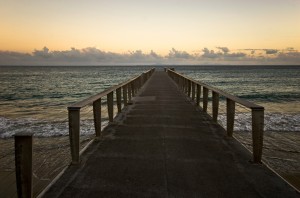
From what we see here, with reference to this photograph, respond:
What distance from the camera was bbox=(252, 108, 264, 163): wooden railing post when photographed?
16.4 ft

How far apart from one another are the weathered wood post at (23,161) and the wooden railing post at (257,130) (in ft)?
12.2

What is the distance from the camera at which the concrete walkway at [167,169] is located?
4020 millimetres

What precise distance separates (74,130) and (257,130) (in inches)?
130

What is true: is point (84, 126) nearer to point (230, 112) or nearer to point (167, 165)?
A: point (230, 112)

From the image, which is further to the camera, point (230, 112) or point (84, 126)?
point (84, 126)

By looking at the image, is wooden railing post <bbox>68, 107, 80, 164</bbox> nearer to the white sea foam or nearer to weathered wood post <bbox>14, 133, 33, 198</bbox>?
weathered wood post <bbox>14, 133, 33, 198</bbox>

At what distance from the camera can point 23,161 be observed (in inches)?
138

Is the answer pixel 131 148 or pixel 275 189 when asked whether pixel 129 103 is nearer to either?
pixel 131 148

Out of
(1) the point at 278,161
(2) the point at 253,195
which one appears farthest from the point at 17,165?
(1) the point at 278,161

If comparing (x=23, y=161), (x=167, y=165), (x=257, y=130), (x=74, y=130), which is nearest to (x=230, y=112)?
(x=257, y=130)

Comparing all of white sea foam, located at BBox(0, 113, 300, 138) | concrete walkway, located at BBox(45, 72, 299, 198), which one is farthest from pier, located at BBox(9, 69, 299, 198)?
white sea foam, located at BBox(0, 113, 300, 138)

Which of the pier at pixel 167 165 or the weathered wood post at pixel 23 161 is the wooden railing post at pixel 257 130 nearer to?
the pier at pixel 167 165

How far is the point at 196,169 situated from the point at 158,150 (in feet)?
3.93

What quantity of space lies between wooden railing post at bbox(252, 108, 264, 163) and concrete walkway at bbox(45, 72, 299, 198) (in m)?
0.23
